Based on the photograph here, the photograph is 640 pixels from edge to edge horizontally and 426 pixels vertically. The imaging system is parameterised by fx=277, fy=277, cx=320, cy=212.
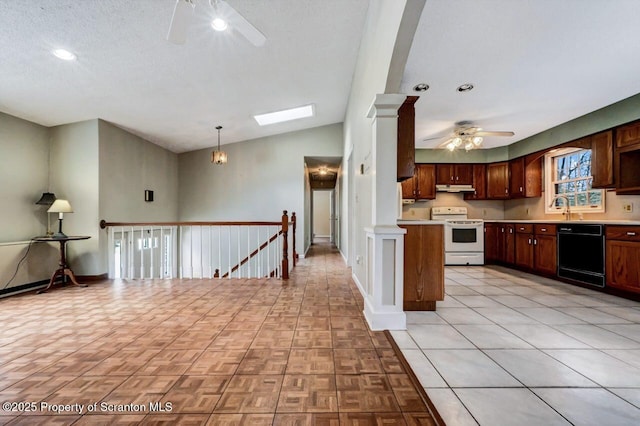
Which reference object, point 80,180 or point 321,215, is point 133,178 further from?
point 321,215

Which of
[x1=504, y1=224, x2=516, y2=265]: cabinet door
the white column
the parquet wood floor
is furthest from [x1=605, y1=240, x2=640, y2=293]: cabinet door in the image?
the parquet wood floor

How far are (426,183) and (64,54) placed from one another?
5.92m

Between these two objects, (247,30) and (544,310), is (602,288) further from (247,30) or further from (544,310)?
(247,30)

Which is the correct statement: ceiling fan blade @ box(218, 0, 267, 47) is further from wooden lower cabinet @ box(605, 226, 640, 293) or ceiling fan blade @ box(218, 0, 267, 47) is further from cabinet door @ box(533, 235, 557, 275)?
cabinet door @ box(533, 235, 557, 275)

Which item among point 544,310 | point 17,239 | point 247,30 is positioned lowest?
point 544,310

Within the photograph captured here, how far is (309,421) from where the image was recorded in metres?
1.32

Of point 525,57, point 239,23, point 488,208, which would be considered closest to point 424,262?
point 525,57

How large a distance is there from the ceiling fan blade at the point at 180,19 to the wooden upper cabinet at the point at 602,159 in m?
5.24

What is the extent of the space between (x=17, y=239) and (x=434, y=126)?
645cm

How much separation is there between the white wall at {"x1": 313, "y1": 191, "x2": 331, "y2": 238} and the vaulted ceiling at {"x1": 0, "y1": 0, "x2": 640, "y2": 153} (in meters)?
8.22

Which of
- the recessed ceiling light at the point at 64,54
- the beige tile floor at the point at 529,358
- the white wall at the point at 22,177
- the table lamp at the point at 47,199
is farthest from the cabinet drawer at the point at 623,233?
the white wall at the point at 22,177

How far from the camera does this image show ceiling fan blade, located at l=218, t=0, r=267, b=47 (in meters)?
1.84

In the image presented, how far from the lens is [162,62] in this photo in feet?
10.2

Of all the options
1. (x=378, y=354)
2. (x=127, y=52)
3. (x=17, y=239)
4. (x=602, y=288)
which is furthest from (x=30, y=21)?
(x=602, y=288)
